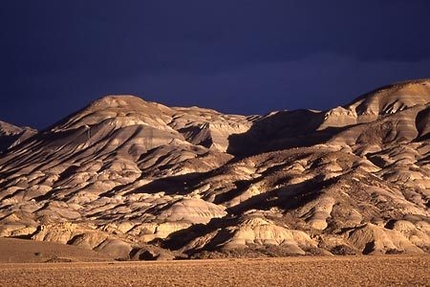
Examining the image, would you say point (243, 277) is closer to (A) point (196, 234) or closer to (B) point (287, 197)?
(A) point (196, 234)

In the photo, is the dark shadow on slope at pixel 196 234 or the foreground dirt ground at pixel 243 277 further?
the dark shadow on slope at pixel 196 234

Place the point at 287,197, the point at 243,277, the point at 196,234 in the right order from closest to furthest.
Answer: the point at 243,277
the point at 196,234
the point at 287,197

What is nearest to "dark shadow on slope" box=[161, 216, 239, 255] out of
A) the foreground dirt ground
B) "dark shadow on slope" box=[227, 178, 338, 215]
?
"dark shadow on slope" box=[227, 178, 338, 215]

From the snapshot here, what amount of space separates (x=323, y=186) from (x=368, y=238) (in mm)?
36240

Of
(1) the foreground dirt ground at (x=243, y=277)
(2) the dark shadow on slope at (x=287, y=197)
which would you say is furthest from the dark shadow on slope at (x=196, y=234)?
(1) the foreground dirt ground at (x=243, y=277)

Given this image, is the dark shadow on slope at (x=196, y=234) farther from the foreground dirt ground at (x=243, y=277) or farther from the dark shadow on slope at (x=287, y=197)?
the foreground dirt ground at (x=243, y=277)

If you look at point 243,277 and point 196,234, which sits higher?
point 243,277

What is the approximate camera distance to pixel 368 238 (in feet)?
466

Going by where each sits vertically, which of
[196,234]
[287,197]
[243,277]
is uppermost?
→ [243,277]

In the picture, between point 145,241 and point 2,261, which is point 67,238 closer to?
point 145,241

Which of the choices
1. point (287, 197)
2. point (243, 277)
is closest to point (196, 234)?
point (287, 197)

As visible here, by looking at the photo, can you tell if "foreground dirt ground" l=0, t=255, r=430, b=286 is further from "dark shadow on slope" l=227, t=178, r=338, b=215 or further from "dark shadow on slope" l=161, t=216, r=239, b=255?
"dark shadow on slope" l=227, t=178, r=338, b=215

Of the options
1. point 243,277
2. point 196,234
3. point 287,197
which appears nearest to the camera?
point 243,277

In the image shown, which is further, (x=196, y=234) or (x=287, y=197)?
(x=287, y=197)
